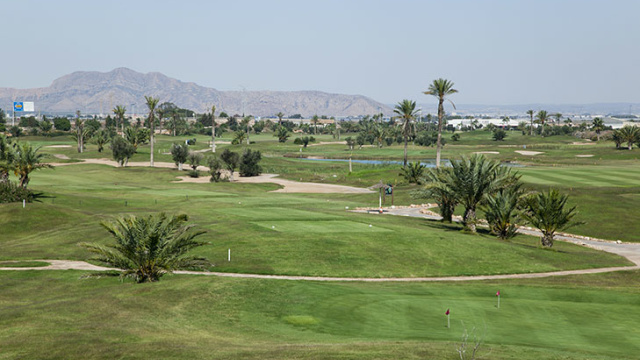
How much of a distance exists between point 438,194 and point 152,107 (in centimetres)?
8087

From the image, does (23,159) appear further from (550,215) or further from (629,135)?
(629,135)

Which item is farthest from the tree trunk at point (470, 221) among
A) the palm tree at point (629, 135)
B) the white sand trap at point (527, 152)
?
the white sand trap at point (527, 152)

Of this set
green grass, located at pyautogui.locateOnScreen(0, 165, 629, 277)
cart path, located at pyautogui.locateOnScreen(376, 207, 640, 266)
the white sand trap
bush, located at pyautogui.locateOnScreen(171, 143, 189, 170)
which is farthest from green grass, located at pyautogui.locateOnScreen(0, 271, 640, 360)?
the white sand trap

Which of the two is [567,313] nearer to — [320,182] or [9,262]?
[9,262]

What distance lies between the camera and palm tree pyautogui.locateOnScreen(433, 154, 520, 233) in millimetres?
49156

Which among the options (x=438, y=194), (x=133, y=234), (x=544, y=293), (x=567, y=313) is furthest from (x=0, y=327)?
(x=438, y=194)

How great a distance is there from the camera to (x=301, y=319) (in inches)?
915

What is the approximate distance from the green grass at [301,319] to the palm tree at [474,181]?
17473 mm

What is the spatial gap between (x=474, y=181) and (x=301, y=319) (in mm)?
29807

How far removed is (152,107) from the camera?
120 metres

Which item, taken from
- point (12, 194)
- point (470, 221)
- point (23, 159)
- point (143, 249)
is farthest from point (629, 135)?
point (143, 249)

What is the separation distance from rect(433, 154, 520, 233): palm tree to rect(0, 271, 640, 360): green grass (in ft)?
57.3

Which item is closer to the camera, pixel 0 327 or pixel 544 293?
pixel 0 327

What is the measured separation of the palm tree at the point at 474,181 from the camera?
49156mm
